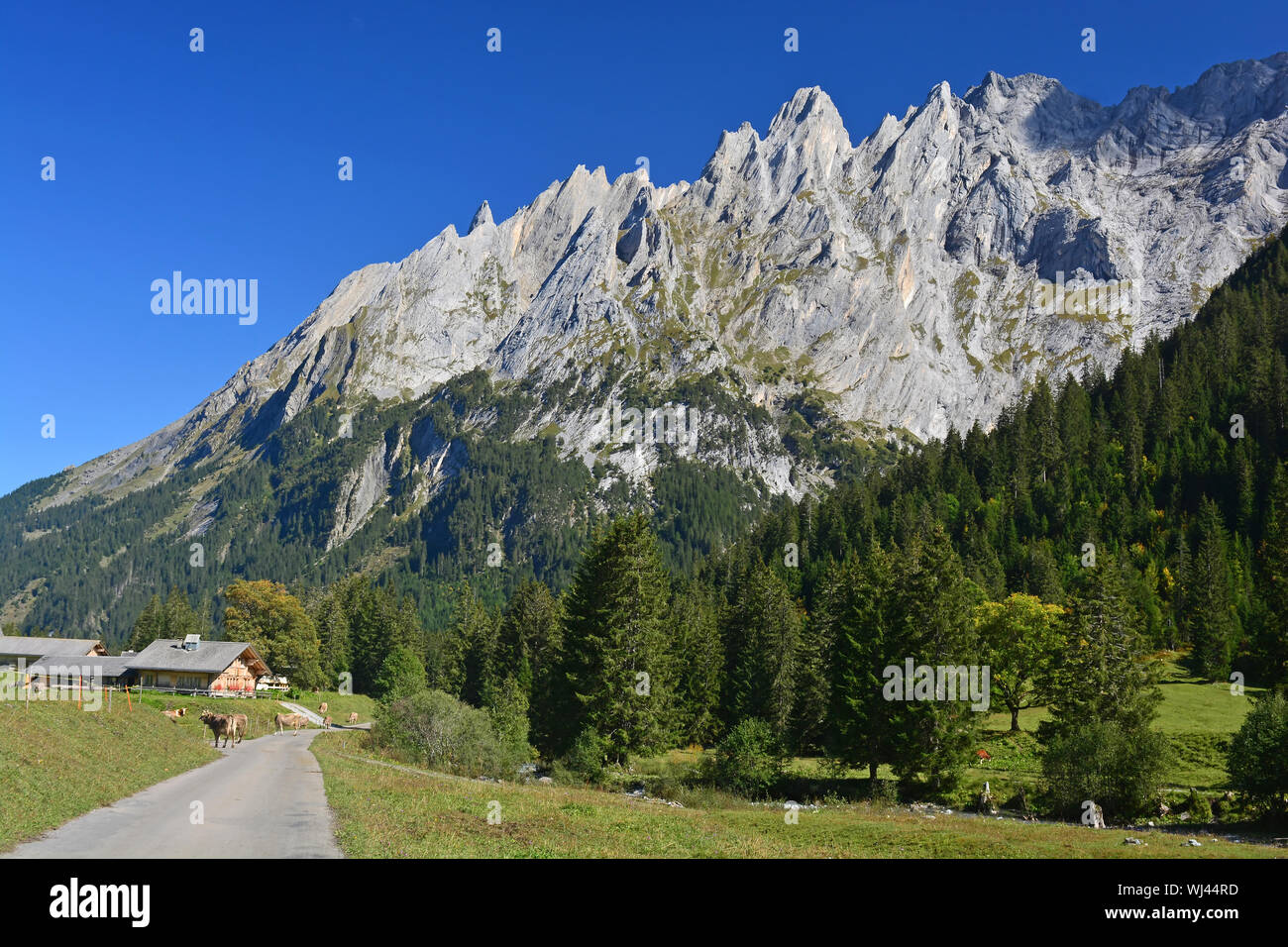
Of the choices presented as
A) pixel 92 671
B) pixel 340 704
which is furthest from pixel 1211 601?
pixel 92 671

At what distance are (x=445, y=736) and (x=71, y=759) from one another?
2282 cm

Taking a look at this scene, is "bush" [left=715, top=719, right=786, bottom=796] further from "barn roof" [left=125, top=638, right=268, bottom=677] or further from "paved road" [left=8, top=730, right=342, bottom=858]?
"barn roof" [left=125, top=638, right=268, bottom=677]

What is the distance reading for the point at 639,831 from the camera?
26.4m

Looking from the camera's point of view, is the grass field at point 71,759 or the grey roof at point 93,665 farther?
the grey roof at point 93,665

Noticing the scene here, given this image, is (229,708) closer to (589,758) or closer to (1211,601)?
(589,758)

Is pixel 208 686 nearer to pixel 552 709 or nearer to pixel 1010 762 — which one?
pixel 552 709

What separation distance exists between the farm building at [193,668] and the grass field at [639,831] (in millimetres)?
59711

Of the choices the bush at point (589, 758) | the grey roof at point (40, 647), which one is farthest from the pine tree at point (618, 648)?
the grey roof at point (40, 647)

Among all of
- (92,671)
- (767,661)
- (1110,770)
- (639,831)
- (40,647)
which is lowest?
(92,671)

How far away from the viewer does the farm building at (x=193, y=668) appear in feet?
286

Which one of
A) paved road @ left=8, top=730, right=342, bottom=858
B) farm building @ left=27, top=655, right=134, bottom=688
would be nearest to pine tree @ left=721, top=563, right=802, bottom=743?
paved road @ left=8, top=730, right=342, bottom=858

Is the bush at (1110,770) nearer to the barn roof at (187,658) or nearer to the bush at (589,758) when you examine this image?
the bush at (589,758)
